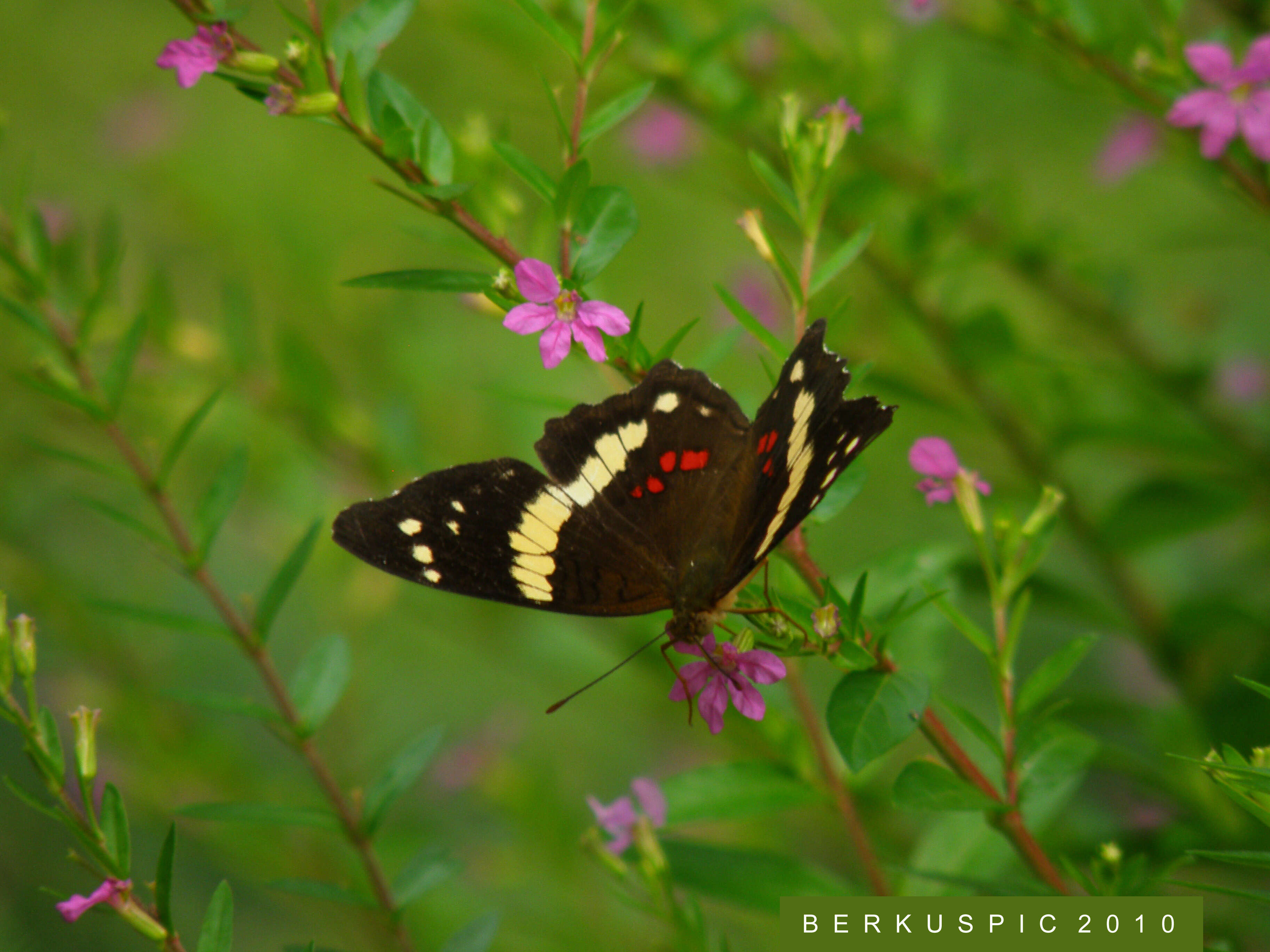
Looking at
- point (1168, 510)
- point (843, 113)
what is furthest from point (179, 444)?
point (1168, 510)

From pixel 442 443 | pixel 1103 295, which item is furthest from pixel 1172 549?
pixel 442 443

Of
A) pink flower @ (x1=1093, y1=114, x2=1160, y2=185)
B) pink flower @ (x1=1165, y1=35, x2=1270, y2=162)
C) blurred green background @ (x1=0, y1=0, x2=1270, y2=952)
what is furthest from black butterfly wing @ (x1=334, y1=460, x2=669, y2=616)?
pink flower @ (x1=1093, y1=114, x2=1160, y2=185)

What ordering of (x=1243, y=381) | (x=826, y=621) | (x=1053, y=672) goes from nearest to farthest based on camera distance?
1. (x=826, y=621)
2. (x=1053, y=672)
3. (x=1243, y=381)

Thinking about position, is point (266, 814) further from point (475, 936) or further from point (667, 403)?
point (667, 403)

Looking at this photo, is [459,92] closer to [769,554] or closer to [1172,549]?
[1172,549]

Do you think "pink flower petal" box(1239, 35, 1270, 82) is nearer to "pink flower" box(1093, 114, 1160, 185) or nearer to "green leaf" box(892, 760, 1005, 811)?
"pink flower" box(1093, 114, 1160, 185)

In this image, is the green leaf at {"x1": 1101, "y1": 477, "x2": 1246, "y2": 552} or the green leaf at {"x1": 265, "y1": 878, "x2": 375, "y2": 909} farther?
the green leaf at {"x1": 1101, "y1": 477, "x2": 1246, "y2": 552}

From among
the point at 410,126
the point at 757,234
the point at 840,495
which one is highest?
the point at 410,126
